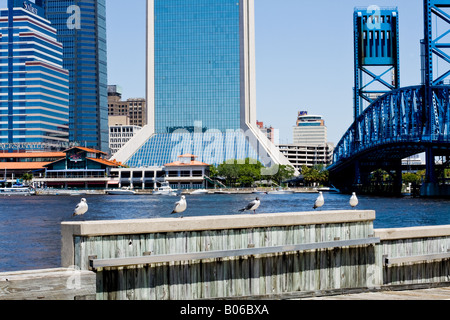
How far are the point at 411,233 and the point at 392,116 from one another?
386 ft

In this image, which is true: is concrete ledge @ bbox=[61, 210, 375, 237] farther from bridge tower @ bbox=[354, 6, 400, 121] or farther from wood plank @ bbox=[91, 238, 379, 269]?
bridge tower @ bbox=[354, 6, 400, 121]

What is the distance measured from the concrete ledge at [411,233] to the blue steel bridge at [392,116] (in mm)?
97950

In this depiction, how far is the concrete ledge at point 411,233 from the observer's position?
18.1 meters

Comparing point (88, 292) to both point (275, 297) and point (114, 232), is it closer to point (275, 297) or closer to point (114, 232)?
point (114, 232)

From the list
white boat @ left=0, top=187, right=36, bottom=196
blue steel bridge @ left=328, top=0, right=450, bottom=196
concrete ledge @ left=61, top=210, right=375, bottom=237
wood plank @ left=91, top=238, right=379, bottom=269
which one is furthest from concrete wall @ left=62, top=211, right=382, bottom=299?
white boat @ left=0, top=187, right=36, bottom=196

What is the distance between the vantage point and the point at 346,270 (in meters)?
17.4

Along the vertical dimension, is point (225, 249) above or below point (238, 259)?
above

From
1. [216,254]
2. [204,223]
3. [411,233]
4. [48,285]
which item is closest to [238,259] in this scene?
[216,254]

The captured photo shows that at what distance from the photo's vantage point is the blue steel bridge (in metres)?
120

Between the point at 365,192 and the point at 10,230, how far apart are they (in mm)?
123815

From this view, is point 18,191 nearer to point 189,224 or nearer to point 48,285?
point 189,224

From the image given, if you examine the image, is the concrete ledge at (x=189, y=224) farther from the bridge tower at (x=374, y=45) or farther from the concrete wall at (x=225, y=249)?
the bridge tower at (x=374, y=45)

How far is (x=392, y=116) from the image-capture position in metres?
132
